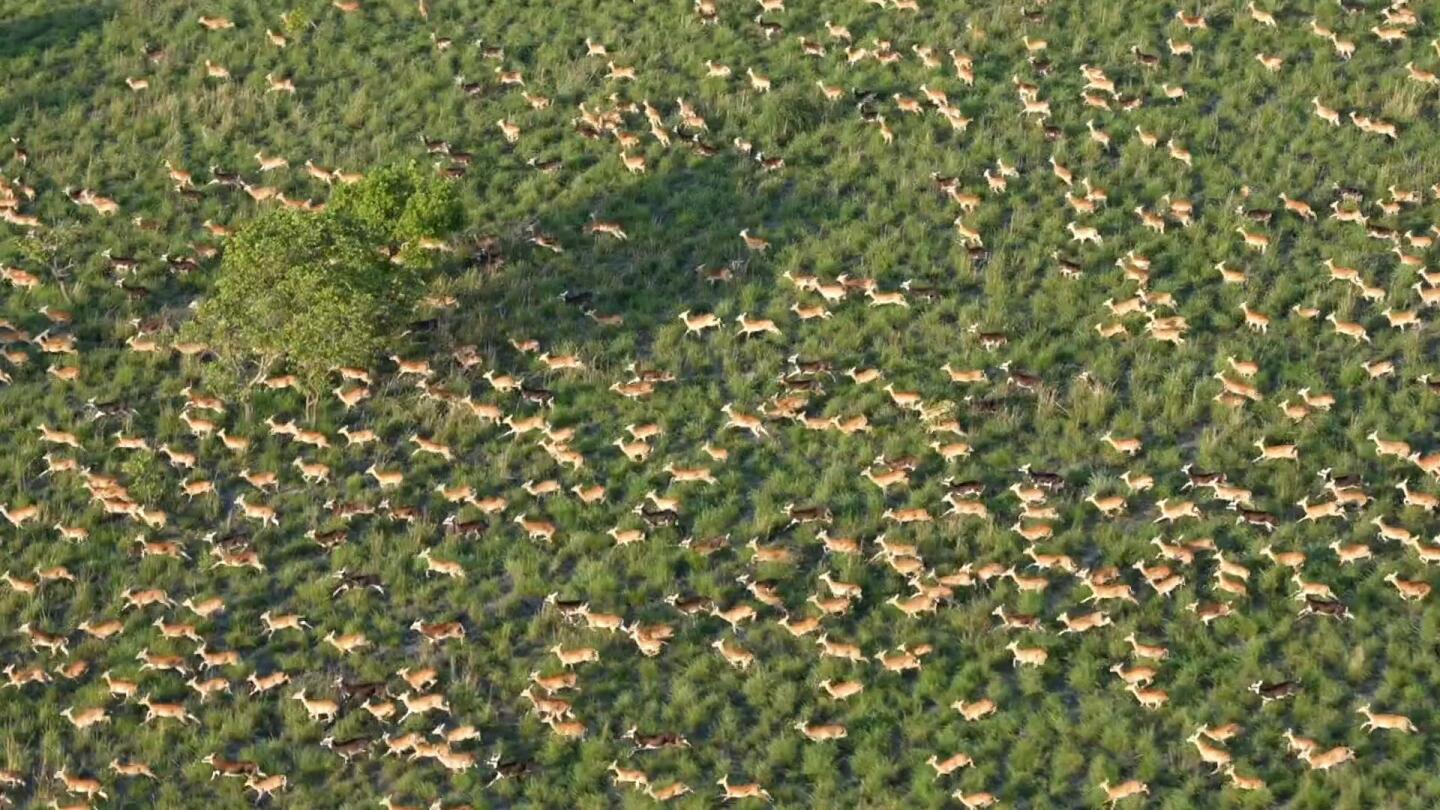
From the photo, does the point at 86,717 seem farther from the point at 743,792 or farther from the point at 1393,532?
the point at 1393,532

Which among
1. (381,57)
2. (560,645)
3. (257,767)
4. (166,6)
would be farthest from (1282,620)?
(166,6)

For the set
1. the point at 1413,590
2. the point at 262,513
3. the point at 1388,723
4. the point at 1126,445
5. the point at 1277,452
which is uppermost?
the point at 1277,452

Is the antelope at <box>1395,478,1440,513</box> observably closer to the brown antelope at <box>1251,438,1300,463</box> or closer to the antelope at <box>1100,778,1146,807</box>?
the brown antelope at <box>1251,438,1300,463</box>

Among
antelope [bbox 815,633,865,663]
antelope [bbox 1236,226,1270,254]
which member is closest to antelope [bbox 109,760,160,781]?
antelope [bbox 815,633,865,663]

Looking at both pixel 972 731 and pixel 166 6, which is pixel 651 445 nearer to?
pixel 972 731

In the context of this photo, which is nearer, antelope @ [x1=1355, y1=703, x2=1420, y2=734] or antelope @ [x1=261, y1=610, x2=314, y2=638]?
antelope @ [x1=1355, y1=703, x2=1420, y2=734]

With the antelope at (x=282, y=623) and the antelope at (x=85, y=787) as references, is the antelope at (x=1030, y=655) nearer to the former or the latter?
the antelope at (x=282, y=623)

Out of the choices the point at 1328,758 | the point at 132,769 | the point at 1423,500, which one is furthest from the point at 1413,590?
the point at 132,769
